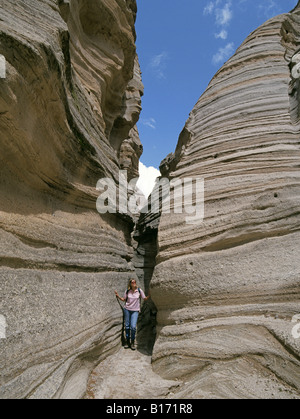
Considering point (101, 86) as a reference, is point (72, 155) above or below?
below

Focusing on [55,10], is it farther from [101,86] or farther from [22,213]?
[101,86]

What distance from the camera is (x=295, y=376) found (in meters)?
2.75

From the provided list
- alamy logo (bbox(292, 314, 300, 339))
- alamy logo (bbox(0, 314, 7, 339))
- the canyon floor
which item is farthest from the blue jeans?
alamy logo (bbox(292, 314, 300, 339))

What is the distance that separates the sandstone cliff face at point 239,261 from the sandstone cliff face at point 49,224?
44.4 inches

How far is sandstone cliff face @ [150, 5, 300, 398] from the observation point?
10.2 ft

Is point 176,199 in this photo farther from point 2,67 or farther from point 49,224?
point 2,67

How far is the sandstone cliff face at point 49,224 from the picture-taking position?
9.50 ft

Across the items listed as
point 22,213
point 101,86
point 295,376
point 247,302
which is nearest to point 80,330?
point 22,213

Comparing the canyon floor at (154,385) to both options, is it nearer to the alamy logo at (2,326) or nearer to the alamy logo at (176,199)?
the alamy logo at (2,326)

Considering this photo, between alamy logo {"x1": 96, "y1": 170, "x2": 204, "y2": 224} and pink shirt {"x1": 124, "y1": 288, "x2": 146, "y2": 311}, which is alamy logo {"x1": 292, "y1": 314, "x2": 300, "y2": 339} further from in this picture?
pink shirt {"x1": 124, "y1": 288, "x2": 146, "y2": 311}

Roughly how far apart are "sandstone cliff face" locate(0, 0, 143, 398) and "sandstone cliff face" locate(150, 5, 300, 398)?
3.70 feet

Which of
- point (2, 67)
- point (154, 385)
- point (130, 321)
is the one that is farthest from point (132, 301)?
point (2, 67)

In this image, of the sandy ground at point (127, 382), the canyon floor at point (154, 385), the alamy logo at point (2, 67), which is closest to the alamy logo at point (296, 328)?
the canyon floor at point (154, 385)
